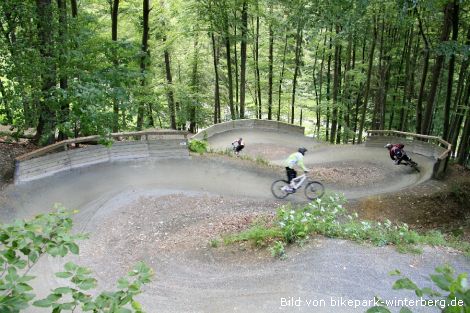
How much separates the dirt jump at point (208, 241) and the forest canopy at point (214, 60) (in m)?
2.28

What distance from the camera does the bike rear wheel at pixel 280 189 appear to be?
14.5m

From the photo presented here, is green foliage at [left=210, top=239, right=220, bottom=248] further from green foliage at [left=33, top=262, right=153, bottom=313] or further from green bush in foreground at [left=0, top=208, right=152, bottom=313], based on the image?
green foliage at [left=33, top=262, right=153, bottom=313]

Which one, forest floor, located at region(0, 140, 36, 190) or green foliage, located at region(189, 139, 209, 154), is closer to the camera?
forest floor, located at region(0, 140, 36, 190)

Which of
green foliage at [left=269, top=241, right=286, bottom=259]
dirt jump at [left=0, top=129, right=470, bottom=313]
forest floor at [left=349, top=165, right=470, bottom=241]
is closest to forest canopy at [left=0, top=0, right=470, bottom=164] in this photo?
dirt jump at [left=0, top=129, right=470, bottom=313]

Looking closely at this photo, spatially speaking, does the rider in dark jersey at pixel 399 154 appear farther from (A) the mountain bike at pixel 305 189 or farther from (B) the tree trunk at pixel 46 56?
(B) the tree trunk at pixel 46 56

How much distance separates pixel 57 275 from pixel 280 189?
12.4 m

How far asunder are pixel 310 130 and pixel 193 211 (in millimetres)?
40003

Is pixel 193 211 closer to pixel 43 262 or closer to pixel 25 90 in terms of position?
pixel 43 262

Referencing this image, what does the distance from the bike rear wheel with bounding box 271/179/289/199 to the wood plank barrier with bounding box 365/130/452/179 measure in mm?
6845

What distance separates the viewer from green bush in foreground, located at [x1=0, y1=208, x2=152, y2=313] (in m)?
2.37

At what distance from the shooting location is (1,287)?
7.87 ft

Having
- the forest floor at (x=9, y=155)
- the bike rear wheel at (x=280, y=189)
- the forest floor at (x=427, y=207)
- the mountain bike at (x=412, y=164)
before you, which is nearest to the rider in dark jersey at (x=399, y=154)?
the mountain bike at (x=412, y=164)

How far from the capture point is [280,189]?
1458cm

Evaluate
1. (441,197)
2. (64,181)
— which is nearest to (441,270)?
(64,181)
